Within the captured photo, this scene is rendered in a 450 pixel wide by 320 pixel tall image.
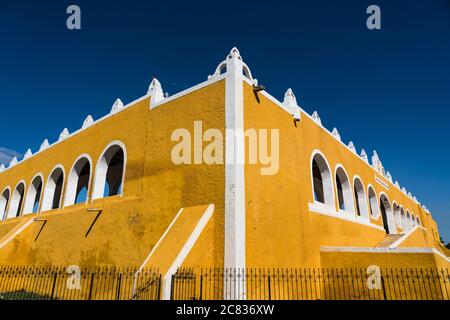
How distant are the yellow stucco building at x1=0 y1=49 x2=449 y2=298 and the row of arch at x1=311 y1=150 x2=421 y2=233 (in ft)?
0.39

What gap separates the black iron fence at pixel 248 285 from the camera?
6.02m

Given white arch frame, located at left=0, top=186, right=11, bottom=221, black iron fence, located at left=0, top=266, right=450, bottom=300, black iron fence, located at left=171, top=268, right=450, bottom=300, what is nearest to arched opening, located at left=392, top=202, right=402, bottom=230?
black iron fence, located at left=0, top=266, right=450, bottom=300

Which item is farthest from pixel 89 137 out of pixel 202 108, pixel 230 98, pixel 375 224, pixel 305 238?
pixel 375 224

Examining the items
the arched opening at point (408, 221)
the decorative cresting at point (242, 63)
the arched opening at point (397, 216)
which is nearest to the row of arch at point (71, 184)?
the decorative cresting at point (242, 63)

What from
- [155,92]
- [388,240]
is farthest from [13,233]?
[388,240]

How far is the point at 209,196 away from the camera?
7.21 meters

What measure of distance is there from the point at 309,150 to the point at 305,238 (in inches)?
136

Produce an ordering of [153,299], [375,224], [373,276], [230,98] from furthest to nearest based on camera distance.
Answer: [375,224] → [373,276] → [230,98] → [153,299]

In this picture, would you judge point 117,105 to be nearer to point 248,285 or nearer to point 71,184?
point 71,184

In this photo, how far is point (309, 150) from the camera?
35.5ft

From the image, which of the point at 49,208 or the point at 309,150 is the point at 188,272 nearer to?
the point at 309,150

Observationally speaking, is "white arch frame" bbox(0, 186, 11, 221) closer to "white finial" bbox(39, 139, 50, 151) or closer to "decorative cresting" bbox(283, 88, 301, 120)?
"white finial" bbox(39, 139, 50, 151)

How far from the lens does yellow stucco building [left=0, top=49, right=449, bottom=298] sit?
6.89 meters

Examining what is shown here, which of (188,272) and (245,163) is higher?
(245,163)
